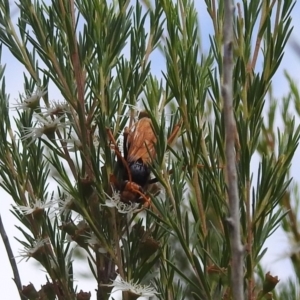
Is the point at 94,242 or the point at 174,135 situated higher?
the point at 174,135

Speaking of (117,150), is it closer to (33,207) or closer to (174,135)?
(174,135)

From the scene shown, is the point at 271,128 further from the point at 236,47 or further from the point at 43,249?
the point at 43,249

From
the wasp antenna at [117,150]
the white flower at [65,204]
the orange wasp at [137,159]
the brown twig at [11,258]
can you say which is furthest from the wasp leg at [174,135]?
the brown twig at [11,258]

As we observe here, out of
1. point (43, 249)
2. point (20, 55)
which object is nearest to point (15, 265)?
point (43, 249)

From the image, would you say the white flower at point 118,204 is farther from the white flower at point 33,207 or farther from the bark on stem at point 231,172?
the bark on stem at point 231,172

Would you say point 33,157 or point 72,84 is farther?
point 33,157

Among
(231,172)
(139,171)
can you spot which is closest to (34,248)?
(139,171)

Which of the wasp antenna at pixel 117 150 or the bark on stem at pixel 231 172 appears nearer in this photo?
the bark on stem at pixel 231 172

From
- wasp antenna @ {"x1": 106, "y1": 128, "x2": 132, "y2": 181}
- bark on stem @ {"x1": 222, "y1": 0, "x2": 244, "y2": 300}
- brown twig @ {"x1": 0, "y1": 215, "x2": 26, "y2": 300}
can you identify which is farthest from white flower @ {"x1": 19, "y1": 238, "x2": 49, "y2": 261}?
bark on stem @ {"x1": 222, "y1": 0, "x2": 244, "y2": 300}
